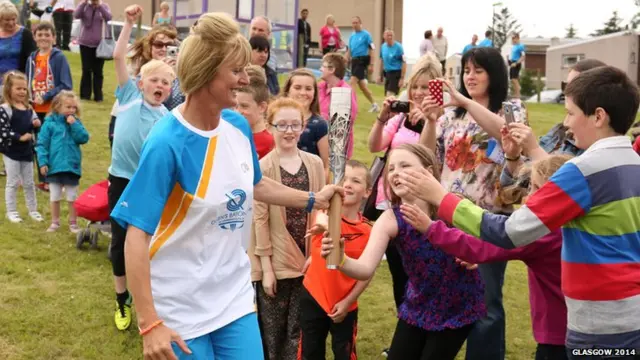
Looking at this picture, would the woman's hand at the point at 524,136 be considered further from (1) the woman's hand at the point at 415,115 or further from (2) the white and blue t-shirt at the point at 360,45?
(2) the white and blue t-shirt at the point at 360,45

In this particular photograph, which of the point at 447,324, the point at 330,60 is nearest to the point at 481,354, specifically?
the point at 447,324

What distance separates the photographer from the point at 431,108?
16.2ft

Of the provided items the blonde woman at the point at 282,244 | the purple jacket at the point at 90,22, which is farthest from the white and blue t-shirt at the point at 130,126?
the purple jacket at the point at 90,22

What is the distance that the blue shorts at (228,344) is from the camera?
3.19 m

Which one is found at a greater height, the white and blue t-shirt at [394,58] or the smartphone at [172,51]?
the white and blue t-shirt at [394,58]

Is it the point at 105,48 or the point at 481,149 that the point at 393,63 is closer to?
the point at 105,48

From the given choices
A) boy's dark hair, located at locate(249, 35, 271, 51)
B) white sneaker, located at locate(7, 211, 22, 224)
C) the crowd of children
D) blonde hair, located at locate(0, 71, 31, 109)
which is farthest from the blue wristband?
blonde hair, located at locate(0, 71, 31, 109)

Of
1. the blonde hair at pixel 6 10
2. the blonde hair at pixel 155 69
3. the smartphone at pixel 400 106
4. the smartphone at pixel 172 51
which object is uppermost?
the blonde hair at pixel 6 10

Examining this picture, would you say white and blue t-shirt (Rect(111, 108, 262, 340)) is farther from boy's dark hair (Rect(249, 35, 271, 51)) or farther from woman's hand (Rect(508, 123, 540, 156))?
boy's dark hair (Rect(249, 35, 271, 51))

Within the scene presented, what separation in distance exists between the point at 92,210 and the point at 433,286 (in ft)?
14.1

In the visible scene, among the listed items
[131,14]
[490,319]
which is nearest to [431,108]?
[490,319]

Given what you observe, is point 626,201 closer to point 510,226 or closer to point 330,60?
point 510,226

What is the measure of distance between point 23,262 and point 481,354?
4495 mm

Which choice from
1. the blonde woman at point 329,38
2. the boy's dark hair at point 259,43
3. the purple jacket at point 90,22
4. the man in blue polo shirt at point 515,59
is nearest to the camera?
the boy's dark hair at point 259,43
